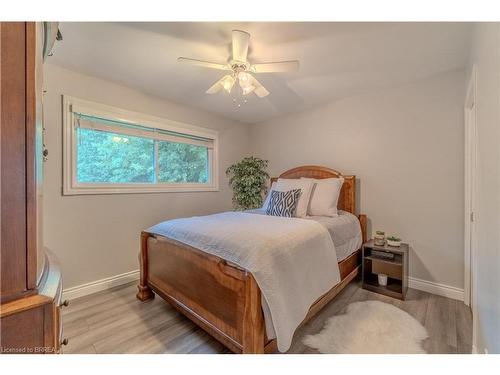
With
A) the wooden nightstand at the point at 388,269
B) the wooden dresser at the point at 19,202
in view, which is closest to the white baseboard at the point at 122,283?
the wooden nightstand at the point at 388,269

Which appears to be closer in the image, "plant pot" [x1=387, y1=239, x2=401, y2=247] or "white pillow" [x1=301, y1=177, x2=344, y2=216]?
"plant pot" [x1=387, y1=239, x2=401, y2=247]

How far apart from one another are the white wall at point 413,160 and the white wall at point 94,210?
92.3 inches

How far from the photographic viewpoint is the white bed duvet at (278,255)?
131cm

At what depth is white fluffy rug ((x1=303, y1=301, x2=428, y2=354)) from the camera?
5.04 feet

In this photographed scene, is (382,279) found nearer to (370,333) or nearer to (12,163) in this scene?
(370,333)

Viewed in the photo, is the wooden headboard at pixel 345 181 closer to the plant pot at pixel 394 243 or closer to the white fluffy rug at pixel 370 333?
the plant pot at pixel 394 243

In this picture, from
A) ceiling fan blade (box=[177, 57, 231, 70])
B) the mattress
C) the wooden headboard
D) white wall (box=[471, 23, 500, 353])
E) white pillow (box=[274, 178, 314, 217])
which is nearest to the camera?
white wall (box=[471, 23, 500, 353])

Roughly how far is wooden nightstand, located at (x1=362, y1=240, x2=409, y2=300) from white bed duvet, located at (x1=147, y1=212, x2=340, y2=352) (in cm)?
76

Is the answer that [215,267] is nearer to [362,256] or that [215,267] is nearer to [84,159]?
[362,256]

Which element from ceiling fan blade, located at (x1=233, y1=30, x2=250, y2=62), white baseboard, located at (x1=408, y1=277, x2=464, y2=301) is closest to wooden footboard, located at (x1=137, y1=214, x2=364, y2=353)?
white baseboard, located at (x1=408, y1=277, x2=464, y2=301)

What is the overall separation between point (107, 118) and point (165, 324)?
2201 mm

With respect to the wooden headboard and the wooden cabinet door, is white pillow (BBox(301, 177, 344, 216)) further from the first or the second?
the wooden cabinet door

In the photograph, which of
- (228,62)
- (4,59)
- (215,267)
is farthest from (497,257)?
(228,62)

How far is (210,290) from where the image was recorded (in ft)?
5.09
